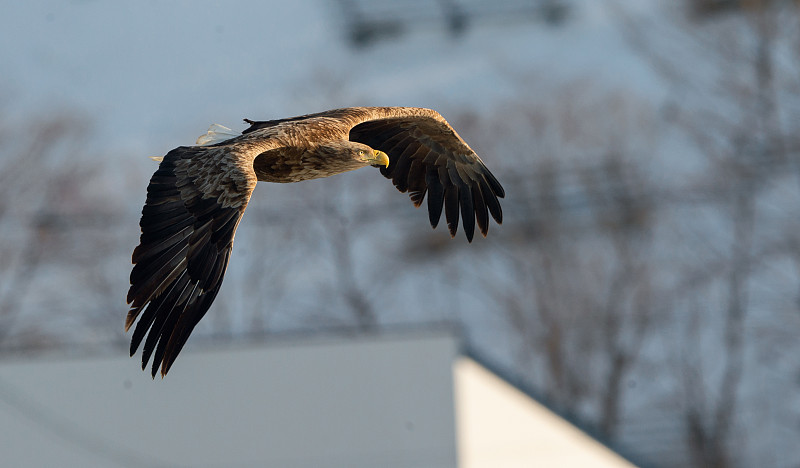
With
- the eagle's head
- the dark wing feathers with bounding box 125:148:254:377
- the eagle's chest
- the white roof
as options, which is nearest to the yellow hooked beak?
the eagle's head

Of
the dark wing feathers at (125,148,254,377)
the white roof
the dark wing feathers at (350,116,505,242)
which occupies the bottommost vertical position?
the dark wing feathers at (125,148,254,377)

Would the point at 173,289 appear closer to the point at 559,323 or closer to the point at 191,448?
the point at 191,448

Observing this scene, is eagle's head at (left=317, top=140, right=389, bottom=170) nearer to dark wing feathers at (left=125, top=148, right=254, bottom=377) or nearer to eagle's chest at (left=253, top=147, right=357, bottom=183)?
eagle's chest at (left=253, top=147, right=357, bottom=183)

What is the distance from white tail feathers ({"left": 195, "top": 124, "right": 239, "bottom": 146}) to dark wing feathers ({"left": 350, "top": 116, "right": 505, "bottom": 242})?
1224mm

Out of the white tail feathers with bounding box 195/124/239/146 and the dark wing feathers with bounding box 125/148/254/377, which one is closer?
the dark wing feathers with bounding box 125/148/254/377

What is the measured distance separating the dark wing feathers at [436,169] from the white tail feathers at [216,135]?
4.01ft

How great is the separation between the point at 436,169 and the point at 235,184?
2.59m

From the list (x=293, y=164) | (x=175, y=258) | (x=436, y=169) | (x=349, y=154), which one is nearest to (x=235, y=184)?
(x=175, y=258)

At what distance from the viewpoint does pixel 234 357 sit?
485 inches

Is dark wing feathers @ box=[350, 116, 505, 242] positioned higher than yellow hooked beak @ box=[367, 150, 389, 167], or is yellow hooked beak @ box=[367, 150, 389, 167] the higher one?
dark wing feathers @ box=[350, 116, 505, 242]

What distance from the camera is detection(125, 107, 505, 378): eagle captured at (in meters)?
6.00

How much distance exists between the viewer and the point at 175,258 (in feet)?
20.3

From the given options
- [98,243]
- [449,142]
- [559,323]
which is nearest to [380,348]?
[449,142]

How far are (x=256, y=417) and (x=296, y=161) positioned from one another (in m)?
5.43
